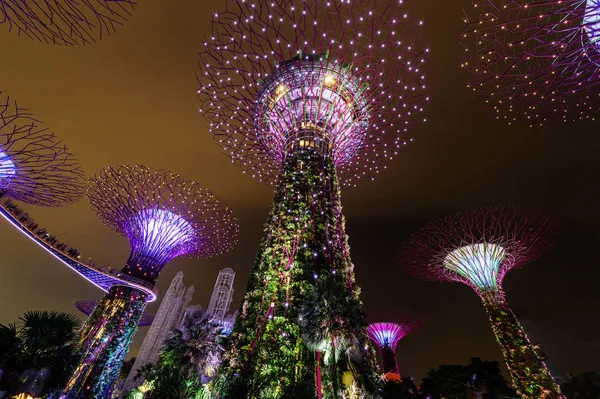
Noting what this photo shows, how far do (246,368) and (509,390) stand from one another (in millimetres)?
40256

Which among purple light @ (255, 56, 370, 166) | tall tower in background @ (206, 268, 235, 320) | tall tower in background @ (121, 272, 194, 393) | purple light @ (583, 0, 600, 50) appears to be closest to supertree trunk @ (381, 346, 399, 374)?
purple light @ (255, 56, 370, 166)

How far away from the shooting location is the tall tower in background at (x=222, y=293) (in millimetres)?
47281

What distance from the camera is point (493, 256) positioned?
18.3m

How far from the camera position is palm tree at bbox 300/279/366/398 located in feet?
25.5

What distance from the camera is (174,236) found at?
19500 millimetres

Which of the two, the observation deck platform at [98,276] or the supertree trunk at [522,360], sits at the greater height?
the observation deck platform at [98,276]

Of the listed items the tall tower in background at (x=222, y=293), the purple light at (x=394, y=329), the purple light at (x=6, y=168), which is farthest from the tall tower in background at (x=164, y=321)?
the purple light at (x=6, y=168)

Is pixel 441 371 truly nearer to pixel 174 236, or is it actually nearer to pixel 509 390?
pixel 509 390

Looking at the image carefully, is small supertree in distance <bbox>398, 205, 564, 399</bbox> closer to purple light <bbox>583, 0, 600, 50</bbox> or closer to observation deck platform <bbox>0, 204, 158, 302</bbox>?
purple light <bbox>583, 0, 600, 50</bbox>

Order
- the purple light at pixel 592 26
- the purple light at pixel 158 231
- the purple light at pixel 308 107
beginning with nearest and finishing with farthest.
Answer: the purple light at pixel 592 26, the purple light at pixel 308 107, the purple light at pixel 158 231

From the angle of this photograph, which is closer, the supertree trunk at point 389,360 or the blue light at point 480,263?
the blue light at point 480,263

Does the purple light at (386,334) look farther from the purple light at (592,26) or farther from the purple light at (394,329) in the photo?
the purple light at (592,26)

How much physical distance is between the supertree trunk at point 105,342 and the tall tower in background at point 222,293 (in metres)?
31.4

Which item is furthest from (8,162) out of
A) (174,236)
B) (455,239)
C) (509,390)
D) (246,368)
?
(509,390)
